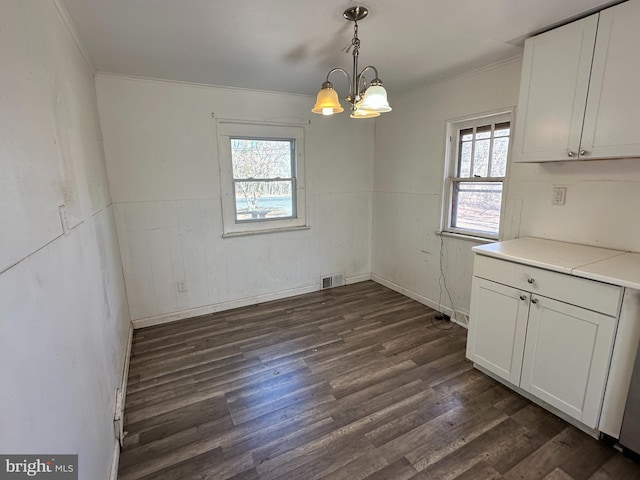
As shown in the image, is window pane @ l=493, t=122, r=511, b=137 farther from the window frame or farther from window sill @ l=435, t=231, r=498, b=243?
window sill @ l=435, t=231, r=498, b=243

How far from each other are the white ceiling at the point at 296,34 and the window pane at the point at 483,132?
53 centimetres

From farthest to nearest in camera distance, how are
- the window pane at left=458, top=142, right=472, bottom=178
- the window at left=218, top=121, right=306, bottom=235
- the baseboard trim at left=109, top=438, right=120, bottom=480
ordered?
the window at left=218, top=121, right=306, bottom=235 < the window pane at left=458, top=142, right=472, bottom=178 < the baseboard trim at left=109, top=438, right=120, bottom=480

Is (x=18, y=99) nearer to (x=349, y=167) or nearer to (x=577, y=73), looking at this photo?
(x=577, y=73)

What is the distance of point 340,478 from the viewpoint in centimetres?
158

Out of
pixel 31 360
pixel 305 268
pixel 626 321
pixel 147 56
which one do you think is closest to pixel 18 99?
pixel 31 360

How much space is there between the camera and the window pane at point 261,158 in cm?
341

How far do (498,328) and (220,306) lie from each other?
109 inches

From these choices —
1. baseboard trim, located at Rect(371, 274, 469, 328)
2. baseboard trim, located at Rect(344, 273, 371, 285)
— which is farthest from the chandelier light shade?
baseboard trim, located at Rect(344, 273, 371, 285)

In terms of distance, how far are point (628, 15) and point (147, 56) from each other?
311 centimetres

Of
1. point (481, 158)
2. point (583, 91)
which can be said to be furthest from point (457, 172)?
point (583, 91)

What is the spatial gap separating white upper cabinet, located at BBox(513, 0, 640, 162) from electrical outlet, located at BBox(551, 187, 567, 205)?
0.35 meters

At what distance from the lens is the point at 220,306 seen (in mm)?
3539

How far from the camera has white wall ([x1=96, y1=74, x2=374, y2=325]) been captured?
2926 millimetres

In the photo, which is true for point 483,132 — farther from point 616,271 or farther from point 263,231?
point 263,231
